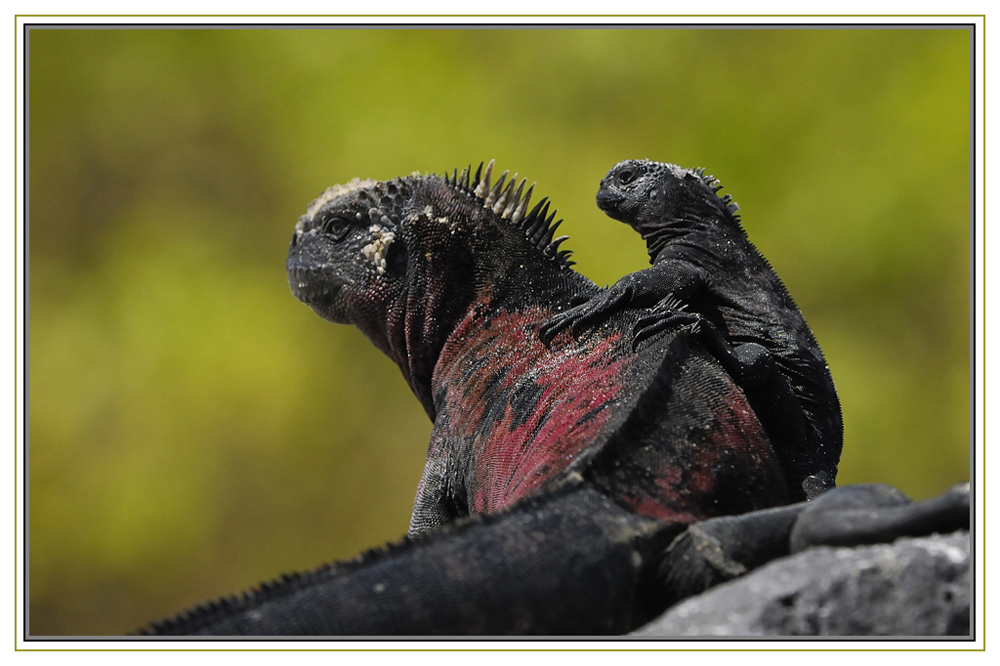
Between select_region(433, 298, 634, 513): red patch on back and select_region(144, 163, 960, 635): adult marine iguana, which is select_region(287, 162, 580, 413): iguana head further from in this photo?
select_region(433, 298, 634, 513): red patch on back

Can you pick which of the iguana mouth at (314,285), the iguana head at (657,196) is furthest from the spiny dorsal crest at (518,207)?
the iguana mouth at (314,285)

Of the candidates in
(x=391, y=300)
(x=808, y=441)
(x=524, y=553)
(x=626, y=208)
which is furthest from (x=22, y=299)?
(x=808, y=441)

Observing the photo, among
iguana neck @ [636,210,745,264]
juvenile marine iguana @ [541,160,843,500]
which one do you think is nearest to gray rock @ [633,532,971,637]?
juvenile marine iguana @ [541,160,843,500]

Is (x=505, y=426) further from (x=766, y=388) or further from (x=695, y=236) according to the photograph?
(x=695, y=236)

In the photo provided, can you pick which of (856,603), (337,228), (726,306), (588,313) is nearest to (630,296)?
(588,313)

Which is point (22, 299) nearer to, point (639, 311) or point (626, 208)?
point (639, 311)
